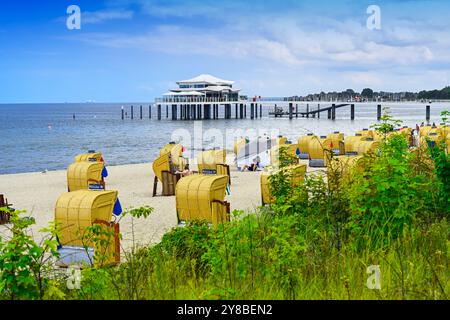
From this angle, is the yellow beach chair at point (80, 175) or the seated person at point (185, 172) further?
the seated person at point (185, 172)

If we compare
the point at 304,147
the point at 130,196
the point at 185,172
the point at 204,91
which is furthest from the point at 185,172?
the point at 204,91

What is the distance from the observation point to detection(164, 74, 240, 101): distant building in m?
81.9

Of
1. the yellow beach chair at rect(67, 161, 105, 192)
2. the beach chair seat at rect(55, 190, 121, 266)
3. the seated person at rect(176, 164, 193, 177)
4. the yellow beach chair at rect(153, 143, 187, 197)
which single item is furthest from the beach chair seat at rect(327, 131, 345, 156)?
the beach chair seat at rect(55, 190, 121, 266)

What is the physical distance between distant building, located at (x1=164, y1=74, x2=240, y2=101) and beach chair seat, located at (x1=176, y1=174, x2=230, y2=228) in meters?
72.6

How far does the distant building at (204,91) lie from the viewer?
81938 mm

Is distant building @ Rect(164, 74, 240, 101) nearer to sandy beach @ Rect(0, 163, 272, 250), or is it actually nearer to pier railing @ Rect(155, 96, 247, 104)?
pier railing @ Rect(155, 96, 247, 104)

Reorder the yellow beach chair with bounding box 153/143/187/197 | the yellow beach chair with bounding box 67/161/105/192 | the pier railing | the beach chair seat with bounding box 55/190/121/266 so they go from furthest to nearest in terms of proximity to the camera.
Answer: the pier railing
the yellow beach chair with bounding box 153/143/187/197
the yellow beach chair with bounding box 67/161/105/192
the beach chair seat with bounding box 55/190/121/266

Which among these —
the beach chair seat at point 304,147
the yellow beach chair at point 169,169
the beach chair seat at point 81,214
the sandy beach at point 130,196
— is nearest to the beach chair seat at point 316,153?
the beach chair seat at point 304,147

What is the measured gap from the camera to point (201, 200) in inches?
341

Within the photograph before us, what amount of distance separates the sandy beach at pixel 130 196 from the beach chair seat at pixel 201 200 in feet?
2.11

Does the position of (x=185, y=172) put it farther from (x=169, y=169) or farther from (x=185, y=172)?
(x=169, y=169)

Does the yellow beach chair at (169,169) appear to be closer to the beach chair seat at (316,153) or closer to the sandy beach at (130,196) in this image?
the sandy beach at (130,196)

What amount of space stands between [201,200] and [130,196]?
701 cm
